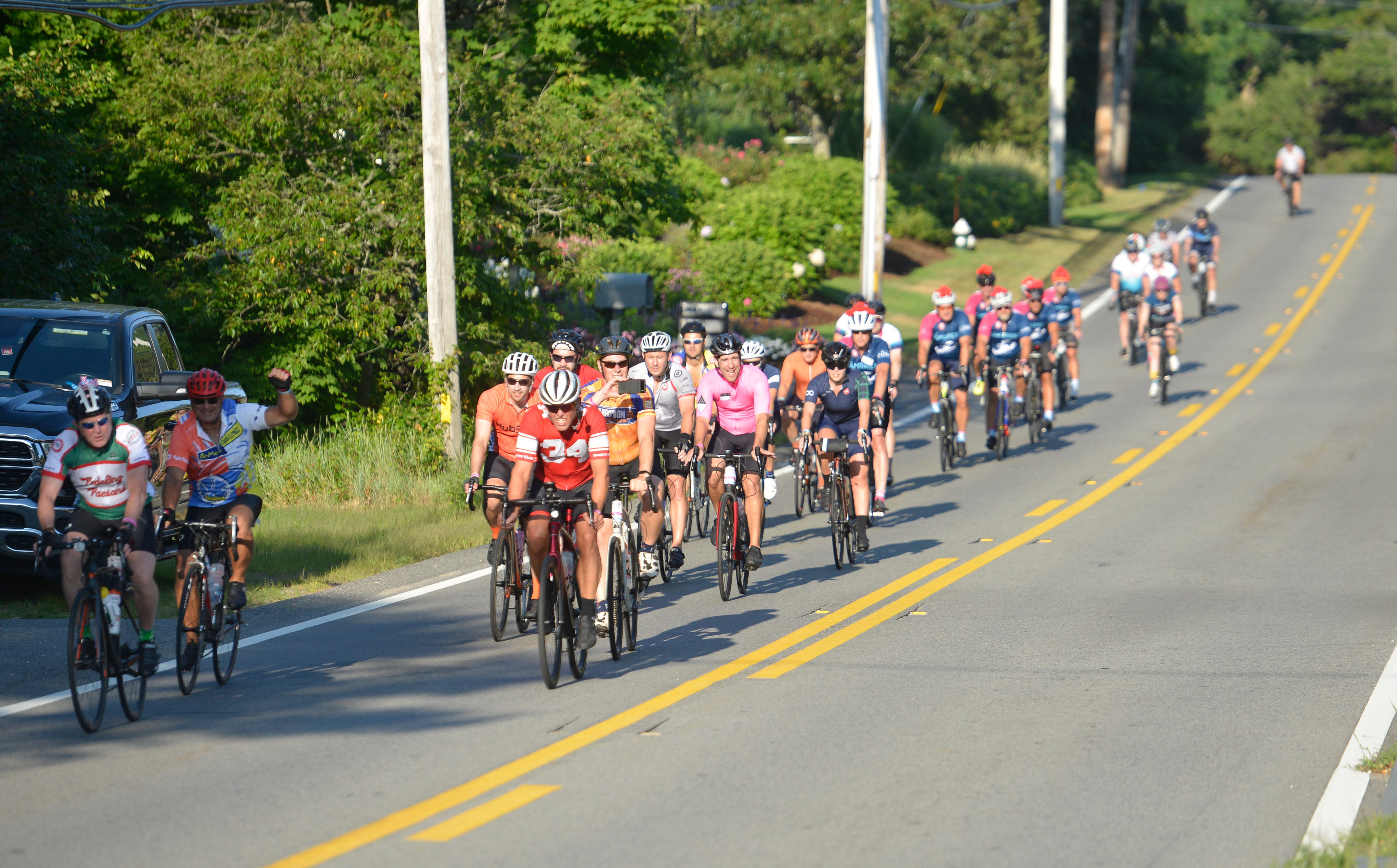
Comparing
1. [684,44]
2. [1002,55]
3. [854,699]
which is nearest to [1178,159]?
[1002,55]

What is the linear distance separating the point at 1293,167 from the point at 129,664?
153ft

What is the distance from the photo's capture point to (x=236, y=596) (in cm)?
909

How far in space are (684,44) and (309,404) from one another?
16138 mm

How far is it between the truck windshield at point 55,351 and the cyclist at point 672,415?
423 centimetres

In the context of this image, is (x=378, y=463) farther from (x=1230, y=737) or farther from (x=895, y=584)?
(x=1230, y=737)

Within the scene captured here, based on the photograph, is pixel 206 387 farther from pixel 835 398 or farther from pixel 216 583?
pixel 835 398

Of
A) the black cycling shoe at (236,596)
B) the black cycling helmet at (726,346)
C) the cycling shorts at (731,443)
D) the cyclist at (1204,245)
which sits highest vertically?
the cyclist at (1204,245)

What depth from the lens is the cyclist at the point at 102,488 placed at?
330 inches

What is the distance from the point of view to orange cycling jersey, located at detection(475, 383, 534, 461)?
10.6 m

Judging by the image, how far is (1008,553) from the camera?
1415 centimetres

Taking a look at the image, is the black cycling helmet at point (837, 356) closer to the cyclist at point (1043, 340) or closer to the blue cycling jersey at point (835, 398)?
the blue cycling jersey at point (835, 398)

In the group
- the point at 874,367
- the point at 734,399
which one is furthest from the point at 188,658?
the point at 874,367

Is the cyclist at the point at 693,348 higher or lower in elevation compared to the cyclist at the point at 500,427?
higher

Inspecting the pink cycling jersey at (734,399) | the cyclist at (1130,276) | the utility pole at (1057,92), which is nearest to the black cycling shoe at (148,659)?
the pink cycling jersey at (734,399)
